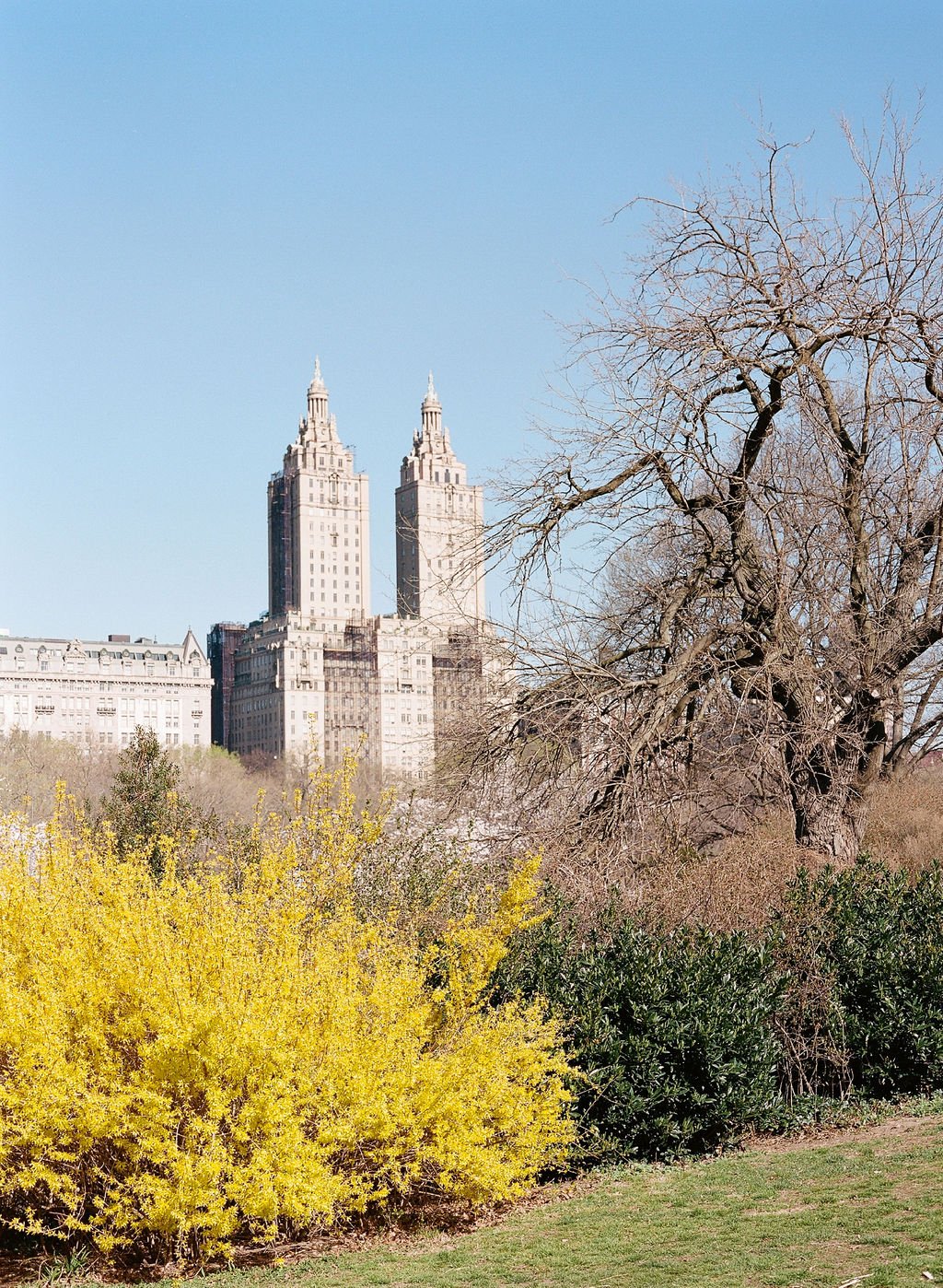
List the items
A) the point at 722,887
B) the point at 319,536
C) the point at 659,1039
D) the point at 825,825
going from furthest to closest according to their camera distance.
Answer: the point at 319,536 < the point at 825,825 < the point at 722,887 < the point at 659,1039

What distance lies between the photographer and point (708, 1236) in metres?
6.77

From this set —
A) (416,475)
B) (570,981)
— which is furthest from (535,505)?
(416,475)

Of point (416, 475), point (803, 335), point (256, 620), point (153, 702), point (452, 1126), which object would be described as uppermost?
point (416, 475)

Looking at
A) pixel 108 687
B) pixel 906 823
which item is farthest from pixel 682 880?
pixel 108 687

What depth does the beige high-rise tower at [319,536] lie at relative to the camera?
6078 inches

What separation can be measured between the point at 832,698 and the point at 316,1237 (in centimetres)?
747

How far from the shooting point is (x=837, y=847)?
12836 millimetres

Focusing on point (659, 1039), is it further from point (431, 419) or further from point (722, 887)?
point (431, 419)

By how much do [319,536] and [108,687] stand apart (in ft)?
96.0

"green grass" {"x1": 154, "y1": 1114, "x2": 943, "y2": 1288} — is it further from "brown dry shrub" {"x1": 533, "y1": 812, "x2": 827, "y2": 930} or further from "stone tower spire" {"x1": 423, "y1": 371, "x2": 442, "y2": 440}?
"stone tower spire" {"x1": 423, "y1": 371, "x2": 442, "y2": 440}

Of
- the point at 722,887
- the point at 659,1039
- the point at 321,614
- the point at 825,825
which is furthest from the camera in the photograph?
the point at 321,614

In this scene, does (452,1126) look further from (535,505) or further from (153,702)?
(153,702)

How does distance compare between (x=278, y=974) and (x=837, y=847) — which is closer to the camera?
(x=278, y=974)

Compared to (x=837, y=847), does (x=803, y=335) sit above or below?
above
